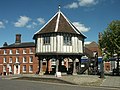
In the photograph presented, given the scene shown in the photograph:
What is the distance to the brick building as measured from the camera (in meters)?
64.8

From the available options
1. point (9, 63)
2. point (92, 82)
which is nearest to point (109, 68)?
point (9, 63)

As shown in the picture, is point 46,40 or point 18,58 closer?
point 46,40

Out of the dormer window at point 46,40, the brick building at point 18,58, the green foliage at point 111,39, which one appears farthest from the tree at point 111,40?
the brick building at point 18,58

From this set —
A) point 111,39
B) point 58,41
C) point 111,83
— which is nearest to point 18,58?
point 58,41

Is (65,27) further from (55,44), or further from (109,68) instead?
(109,68)

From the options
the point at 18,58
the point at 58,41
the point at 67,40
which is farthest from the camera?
the point at 18,58

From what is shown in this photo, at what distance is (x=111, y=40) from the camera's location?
111 feet

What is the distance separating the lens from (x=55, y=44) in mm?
31391

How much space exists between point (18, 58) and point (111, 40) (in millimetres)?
39301

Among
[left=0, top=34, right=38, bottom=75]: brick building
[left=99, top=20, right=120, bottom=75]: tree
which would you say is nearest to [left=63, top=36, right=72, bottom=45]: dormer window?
[left=99, top=20, right=120, bottom=75]: tree

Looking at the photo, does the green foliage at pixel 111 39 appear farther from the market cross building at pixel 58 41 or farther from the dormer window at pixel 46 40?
the dormer window at pixel 46 40

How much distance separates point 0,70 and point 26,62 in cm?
931

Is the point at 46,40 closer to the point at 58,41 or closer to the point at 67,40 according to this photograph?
the point at 58,41

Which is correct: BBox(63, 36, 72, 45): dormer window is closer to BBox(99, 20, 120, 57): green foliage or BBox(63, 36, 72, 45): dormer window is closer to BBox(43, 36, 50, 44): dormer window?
BBox(43, 36, 50, 44): dormer window
